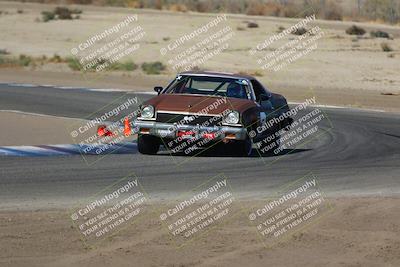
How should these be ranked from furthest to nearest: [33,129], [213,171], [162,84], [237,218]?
[162,84], [33,129], [213,171], [237,218]

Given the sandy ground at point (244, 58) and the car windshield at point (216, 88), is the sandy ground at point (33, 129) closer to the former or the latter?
the car windshield at point (216, 88)

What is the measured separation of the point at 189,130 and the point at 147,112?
785 millimetres

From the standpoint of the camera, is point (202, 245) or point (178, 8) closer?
point (202, 245)

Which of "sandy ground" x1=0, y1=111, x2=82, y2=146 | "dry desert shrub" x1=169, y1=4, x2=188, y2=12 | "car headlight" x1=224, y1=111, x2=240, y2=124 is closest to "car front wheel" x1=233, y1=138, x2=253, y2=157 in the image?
"car headlight" x1=224, y1=111, x2=240, y2=124

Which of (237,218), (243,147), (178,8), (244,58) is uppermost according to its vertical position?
(237,218)

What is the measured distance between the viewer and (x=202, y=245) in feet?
33.2

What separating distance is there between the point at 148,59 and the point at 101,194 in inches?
1162

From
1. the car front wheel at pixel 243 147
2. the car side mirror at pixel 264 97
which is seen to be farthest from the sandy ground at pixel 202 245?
the car side mirror at pixel 264 97

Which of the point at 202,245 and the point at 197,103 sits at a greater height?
the point at 202,245

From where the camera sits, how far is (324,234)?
1084cm

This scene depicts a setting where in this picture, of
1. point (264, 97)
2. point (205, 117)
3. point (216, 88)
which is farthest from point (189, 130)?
point (264, 97)

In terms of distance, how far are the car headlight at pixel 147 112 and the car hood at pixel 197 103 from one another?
85 millimetres

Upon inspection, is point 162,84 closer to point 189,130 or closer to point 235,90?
point 235,90

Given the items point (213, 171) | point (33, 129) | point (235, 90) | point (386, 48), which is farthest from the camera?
point (386, 48)
